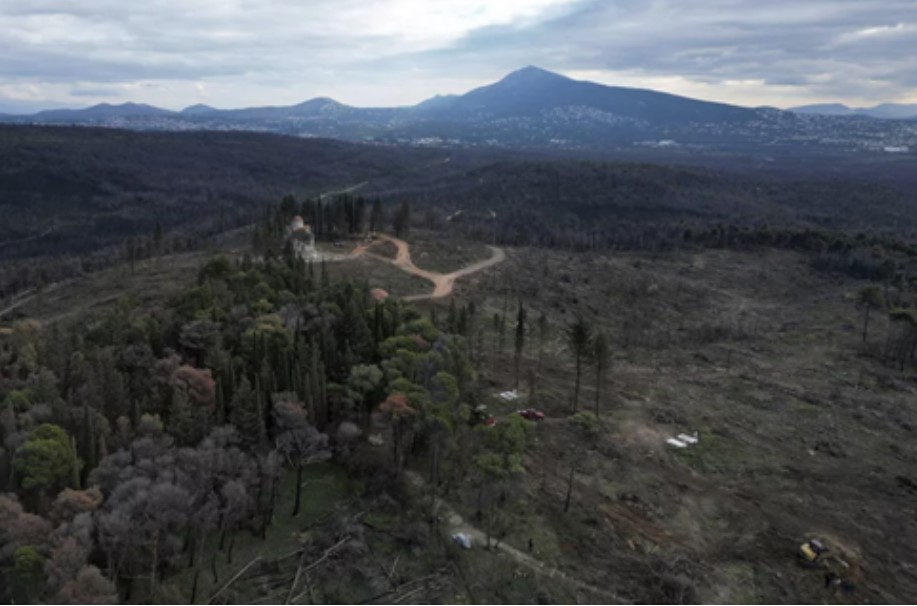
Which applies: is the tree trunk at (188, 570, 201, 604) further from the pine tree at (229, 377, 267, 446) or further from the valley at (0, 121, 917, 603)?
the pine tree at (229, 377, 267, 446)

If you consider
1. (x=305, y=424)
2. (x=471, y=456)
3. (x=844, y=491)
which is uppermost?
(x=305, y=424)

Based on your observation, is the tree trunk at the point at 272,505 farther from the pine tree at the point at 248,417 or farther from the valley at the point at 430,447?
the pine tree at the point at 248,417

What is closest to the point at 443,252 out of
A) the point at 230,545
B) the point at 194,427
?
the point at 194,427

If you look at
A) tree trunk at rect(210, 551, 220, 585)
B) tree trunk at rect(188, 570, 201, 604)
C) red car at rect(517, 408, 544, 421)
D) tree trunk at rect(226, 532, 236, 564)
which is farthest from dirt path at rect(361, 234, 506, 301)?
tree trunk at rect(188, 570, 201, 604)

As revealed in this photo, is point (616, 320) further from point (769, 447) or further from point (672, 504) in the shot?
point (672, 504)

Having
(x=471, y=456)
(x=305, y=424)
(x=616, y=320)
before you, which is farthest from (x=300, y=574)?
(x=616, y=320)

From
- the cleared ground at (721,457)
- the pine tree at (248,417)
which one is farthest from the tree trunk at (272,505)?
the cleared ground at (721,457)
